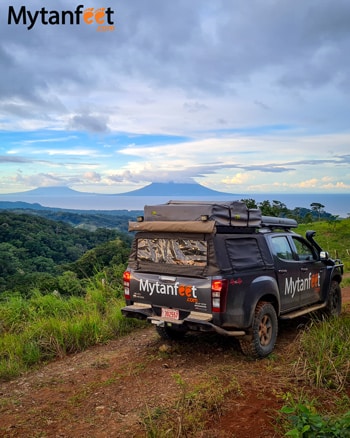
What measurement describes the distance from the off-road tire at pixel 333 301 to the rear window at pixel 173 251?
3346 millimetres

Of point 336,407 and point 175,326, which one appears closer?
point 336,407

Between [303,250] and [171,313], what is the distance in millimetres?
2784

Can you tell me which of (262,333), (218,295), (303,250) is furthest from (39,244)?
(218,295)

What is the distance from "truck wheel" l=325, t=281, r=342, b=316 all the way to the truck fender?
1.99 m

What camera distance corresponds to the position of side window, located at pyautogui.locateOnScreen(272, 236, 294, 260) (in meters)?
6.52

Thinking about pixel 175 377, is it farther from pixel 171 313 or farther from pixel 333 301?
pixel 333 301

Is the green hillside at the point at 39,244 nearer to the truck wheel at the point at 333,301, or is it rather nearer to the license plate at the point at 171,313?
the truck wheel at the point at 333,301

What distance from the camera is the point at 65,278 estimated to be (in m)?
12.3

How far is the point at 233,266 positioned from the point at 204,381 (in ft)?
4.84

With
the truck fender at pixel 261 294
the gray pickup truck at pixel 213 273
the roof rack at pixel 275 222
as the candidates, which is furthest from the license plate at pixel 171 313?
the roof rack at pixel 275 222

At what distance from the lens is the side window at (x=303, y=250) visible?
7.11 m

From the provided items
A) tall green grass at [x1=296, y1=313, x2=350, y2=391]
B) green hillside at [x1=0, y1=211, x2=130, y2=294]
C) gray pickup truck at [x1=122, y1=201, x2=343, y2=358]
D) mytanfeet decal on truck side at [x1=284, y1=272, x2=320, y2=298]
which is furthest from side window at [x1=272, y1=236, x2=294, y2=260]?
green hillside at [x1=0, y1=211, x2=130, y2=294]

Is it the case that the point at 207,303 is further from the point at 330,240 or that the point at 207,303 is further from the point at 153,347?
the point at 330,240

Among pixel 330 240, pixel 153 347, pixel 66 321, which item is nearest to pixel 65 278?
pixel 66 321
